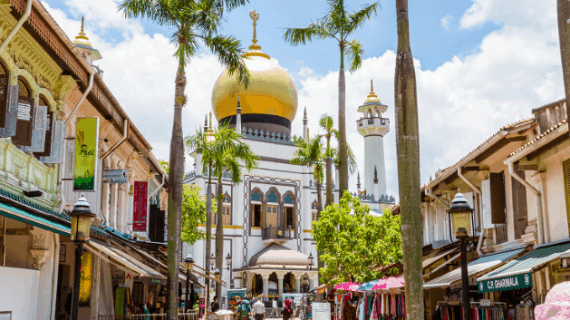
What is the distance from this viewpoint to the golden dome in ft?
158

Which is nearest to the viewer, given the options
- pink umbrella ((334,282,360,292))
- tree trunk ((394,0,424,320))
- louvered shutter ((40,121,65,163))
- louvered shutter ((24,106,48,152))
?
tree trunk ((394,0,424,320))

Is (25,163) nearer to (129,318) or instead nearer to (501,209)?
(129,318)

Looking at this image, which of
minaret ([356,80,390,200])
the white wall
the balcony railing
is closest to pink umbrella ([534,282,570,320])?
the white wall

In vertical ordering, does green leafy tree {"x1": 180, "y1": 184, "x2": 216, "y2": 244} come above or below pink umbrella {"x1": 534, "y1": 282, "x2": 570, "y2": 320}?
above

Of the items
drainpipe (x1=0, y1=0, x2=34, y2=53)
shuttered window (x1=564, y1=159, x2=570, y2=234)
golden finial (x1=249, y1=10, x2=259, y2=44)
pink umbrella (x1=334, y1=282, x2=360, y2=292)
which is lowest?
pink umbrella (x1=334, y1=282, x2=360, y2=292)

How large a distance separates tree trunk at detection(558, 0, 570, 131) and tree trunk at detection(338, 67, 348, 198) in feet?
52.2

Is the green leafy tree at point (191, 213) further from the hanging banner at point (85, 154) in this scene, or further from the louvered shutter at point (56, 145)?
the louvered shutter at point (56, 145)

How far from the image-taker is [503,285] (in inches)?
473

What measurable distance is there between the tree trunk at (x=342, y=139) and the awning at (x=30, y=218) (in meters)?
13.5

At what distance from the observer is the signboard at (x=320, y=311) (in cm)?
2194

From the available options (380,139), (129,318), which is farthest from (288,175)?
(129,318)

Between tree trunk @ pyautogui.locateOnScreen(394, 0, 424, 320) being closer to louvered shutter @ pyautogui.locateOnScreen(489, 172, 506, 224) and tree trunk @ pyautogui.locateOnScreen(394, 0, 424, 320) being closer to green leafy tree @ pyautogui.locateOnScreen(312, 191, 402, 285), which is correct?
louvered shutter @ pyautogui.locateOnScreen(489, 172, 506, 224)

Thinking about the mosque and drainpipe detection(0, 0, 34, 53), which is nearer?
drainpipe detection(0, 0, 34, 53)

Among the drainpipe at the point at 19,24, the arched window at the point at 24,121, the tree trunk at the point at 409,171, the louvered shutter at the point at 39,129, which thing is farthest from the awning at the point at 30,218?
the tree trunk at the point at 409,171
